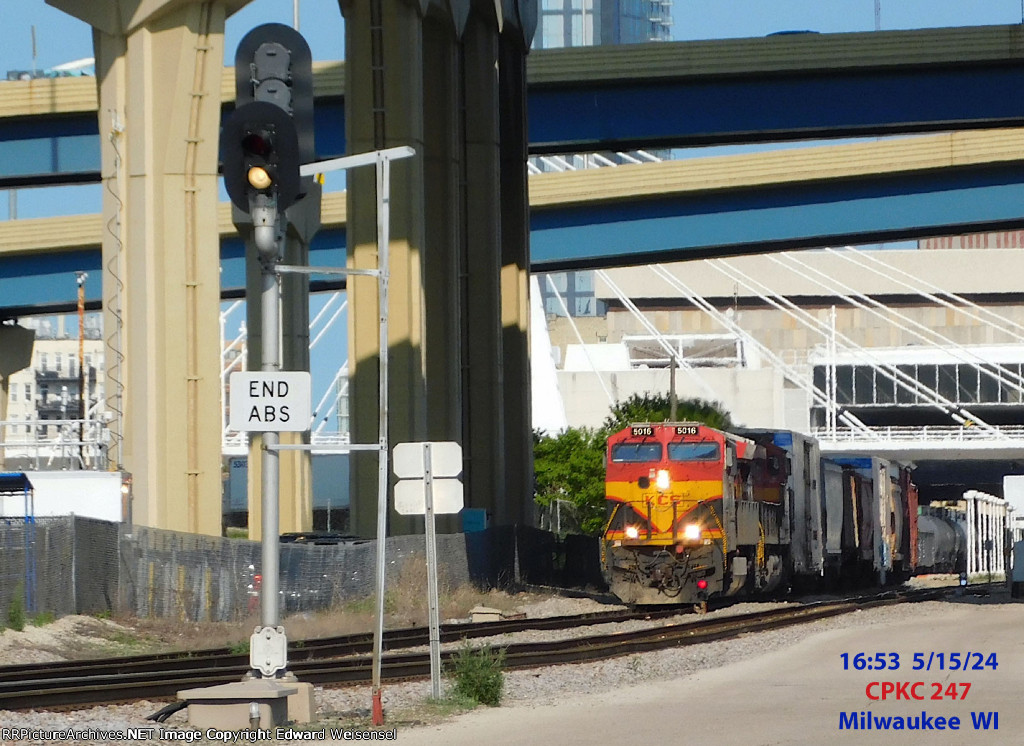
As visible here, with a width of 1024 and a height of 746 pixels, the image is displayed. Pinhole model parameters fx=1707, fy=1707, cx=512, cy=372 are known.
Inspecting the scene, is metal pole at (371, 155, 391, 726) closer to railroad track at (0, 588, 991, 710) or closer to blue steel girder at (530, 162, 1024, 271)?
railroad track at (0, 588, 991, 710)

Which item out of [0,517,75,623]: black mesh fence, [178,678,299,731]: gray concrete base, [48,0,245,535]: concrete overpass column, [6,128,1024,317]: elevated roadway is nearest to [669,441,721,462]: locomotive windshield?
[48,0,245,535]: concrete overpass column

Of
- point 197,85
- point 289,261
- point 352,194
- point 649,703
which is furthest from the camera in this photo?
point 289,261

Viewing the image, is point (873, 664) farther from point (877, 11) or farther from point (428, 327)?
point (877, 11)

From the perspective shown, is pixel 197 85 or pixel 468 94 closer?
pixel 197 85

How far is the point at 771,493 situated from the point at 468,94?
1789cm

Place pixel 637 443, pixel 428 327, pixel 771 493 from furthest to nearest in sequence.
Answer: pixel 428 327 < pixel 771 493 < pixel 637 443

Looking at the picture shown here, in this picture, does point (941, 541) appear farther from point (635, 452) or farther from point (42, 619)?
point (42, 619)

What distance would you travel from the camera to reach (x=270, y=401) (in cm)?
1570

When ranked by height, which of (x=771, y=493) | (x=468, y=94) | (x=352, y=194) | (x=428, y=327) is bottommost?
(x=771, y=493)

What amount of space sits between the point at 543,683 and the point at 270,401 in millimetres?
7477

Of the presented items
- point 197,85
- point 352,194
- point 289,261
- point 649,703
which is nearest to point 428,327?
point 352,194

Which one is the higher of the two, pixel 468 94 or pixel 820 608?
pixel 468 94

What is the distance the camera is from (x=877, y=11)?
60.0m

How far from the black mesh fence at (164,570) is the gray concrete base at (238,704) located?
13512mm
